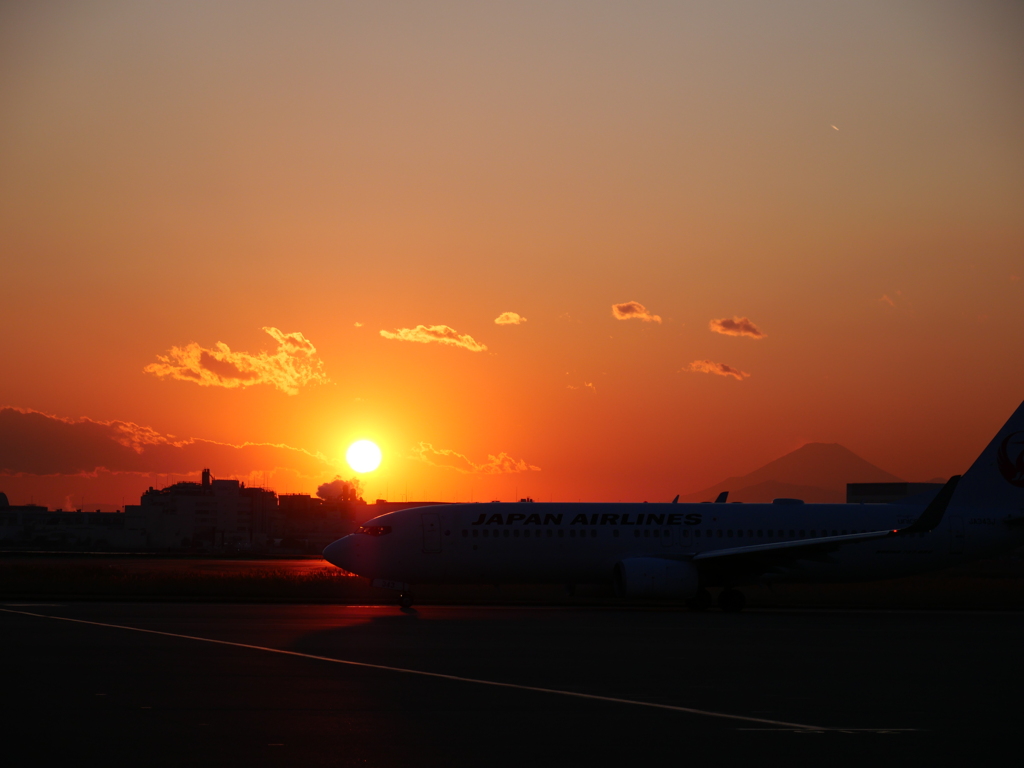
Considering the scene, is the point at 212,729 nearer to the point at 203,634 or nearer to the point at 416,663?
the point at 416,663

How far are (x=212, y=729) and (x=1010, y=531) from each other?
33.7 m

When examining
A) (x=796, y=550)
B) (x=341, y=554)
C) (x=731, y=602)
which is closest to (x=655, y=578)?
(x=731, y=602)

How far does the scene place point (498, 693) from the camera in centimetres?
1407

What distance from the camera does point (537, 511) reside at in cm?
3544

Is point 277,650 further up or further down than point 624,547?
further down

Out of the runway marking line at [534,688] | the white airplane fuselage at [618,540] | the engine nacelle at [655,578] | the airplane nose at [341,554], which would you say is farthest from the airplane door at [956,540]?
the runway marking line at [534,688]

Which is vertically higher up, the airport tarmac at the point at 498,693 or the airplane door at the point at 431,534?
the airplane door at the point at 431,534

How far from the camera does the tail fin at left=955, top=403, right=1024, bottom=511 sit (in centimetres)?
3784

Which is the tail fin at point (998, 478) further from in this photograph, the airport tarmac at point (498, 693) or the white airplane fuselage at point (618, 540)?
the airport tarmac at point (498, 693)

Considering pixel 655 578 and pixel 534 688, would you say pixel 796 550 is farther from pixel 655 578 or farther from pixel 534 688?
pixel 534 688

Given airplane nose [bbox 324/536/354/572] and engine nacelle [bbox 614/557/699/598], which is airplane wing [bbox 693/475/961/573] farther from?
airplane nose [bbox 324/536/354/572]

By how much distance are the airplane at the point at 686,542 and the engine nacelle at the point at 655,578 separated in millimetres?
41

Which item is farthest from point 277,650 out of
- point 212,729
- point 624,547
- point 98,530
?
point 98,530

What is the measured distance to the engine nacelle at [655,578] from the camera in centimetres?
3319
